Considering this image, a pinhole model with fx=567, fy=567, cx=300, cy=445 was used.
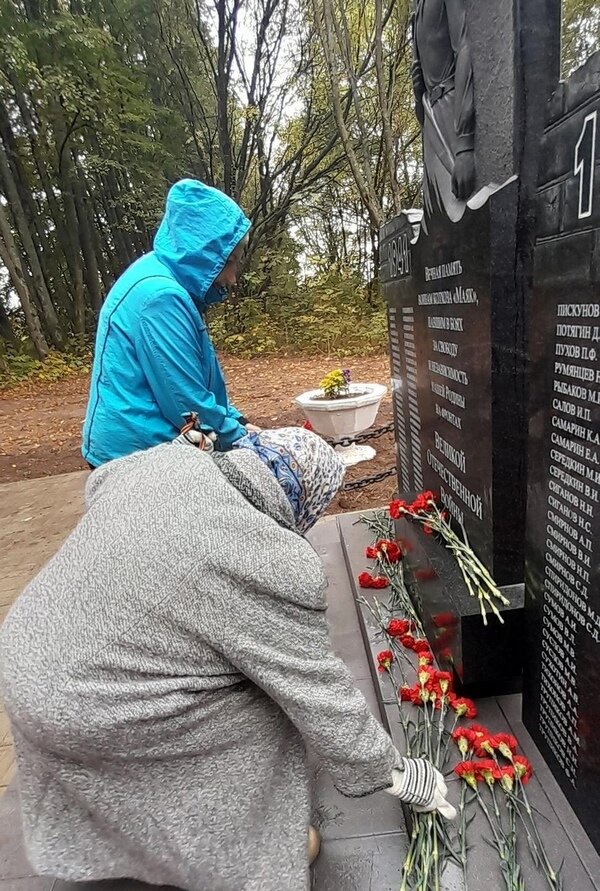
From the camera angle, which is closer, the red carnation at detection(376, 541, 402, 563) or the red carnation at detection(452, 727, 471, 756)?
the red carnation at detection(452, 727, 471, 756)

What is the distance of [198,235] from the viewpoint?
2.28 metres

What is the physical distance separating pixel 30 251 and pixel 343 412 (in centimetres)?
1064

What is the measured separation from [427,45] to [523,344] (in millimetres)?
1196

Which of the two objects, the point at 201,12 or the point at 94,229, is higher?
the point at 201,12

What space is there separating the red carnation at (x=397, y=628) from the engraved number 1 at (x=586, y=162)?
5.22ft

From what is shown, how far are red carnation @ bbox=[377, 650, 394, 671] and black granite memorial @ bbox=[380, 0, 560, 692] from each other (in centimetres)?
18

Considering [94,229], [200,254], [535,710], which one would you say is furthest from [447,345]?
[94,229]

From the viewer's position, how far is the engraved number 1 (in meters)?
1.16

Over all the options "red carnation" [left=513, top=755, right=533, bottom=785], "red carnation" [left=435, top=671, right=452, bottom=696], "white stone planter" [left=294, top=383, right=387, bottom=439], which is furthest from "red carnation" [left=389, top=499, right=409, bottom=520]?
"white stone planter" [left=294, top=383, right=387, bottom=439]

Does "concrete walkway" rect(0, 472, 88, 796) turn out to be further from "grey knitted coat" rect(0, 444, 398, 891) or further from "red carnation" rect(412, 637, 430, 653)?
"red carnation" rect(412, 637, 430, 653)

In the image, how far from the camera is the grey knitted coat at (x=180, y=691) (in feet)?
3.65

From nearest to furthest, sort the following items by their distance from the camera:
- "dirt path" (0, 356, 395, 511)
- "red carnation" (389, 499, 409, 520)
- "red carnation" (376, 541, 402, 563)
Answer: "red carnation" (389, 499, 409, 520) → "red carnation" (376, 541, 402, 563) → "dirt path" (0, 356, 395, 511)

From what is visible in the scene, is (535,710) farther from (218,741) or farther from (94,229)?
(94,229)

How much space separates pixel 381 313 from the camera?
11.9 meters
